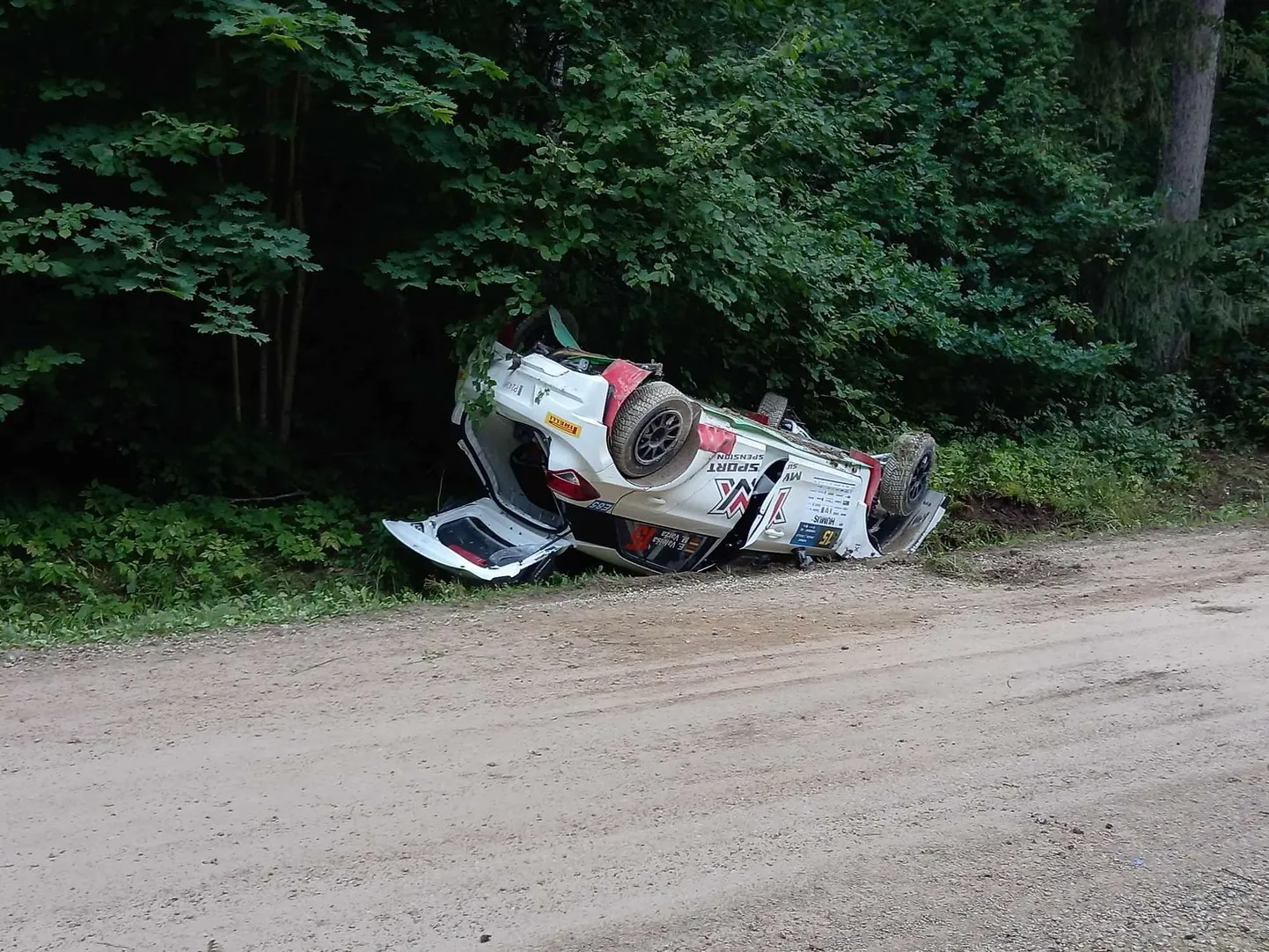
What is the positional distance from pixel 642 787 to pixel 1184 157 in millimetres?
15041

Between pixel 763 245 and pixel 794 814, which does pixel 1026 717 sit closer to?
pixel 794 814

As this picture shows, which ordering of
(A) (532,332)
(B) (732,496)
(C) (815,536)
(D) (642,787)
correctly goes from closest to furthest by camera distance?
(D) (642,787) → (B) (732,496) → (A) (532,332) → (C) (815,536)

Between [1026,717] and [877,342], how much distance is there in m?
9.34

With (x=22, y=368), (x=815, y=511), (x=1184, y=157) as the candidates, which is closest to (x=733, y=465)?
(x=815, y=511)

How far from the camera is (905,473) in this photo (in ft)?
31.6

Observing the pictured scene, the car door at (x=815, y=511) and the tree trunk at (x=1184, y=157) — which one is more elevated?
the tree trunk at (x=1184, y=157)

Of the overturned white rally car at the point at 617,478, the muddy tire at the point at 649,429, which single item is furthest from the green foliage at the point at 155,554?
the muddy tire at the point at 649,429

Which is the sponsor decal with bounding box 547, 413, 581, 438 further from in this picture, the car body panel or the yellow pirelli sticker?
the car body panel

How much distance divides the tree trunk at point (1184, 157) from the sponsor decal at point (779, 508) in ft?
30.7

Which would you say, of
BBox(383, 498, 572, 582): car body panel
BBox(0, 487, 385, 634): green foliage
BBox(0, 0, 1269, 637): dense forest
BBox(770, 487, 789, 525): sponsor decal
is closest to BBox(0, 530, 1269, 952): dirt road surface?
BBox(383, 498, 572, 582): car body panel

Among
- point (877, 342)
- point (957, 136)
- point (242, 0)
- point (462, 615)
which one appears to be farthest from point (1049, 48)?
point (462, 615)

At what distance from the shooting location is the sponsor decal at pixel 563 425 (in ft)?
23.6

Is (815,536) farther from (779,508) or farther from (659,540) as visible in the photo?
(659,540)

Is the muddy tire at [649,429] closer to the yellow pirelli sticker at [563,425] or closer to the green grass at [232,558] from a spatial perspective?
the yellow pirelli sticker at [563,425]
